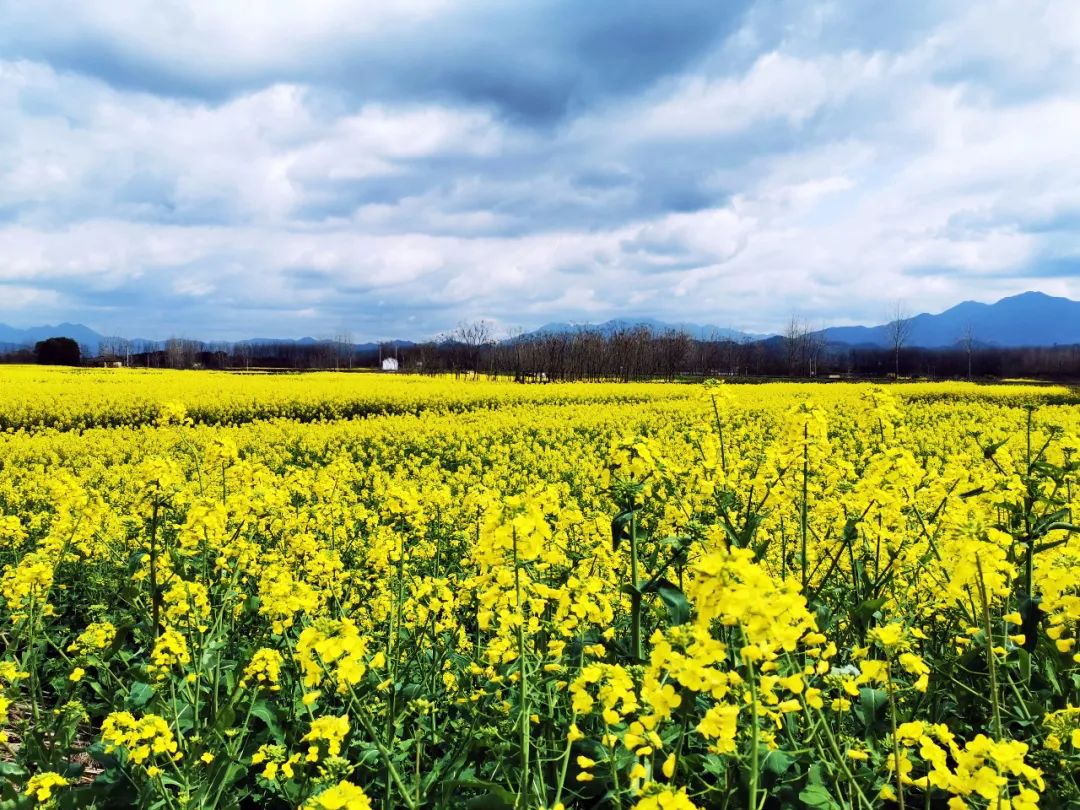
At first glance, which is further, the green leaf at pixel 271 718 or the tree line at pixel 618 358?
the tree line at pixel 618 358

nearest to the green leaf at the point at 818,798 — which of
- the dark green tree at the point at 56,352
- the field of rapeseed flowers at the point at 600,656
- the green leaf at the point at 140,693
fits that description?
the field of rapeseed flowers at the point at 600,656

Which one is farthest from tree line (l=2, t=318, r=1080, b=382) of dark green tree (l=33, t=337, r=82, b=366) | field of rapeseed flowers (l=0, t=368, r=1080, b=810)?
field of rapeseed flowers (l=0, t=368, r=1080, b=810)

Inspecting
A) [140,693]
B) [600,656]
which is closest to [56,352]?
[140,693]

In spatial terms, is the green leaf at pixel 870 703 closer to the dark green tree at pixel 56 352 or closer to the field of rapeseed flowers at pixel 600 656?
the field of rapeseed flowers at pixel 600 656

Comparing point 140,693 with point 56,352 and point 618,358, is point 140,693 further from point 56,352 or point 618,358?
point 56,352

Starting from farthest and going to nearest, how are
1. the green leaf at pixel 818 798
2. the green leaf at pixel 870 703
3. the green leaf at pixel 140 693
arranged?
the green leaf at pixel 140 693
the green leaf at pixel 870 703
the green leaf at pixel 818 798

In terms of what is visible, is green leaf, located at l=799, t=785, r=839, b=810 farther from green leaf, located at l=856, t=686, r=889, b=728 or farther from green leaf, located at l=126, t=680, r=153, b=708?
green leaf, located at l=126, t=680, r=153, b=708

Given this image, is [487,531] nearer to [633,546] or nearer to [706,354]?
[633,546]

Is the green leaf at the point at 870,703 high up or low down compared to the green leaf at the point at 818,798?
up

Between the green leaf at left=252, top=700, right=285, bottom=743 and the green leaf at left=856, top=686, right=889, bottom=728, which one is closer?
the green leaf at left=856, top=686, right=889, bottom=728

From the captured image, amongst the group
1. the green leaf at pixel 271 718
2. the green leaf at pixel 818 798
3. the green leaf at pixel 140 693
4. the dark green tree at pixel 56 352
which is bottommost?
the green leaf at pixel 271 718

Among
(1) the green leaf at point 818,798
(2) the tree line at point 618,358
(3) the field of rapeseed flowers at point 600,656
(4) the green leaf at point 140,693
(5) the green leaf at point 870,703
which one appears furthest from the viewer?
(2) the tree line at point 618,358

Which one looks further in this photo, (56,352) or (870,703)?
(56,352)

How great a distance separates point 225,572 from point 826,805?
4.05m
